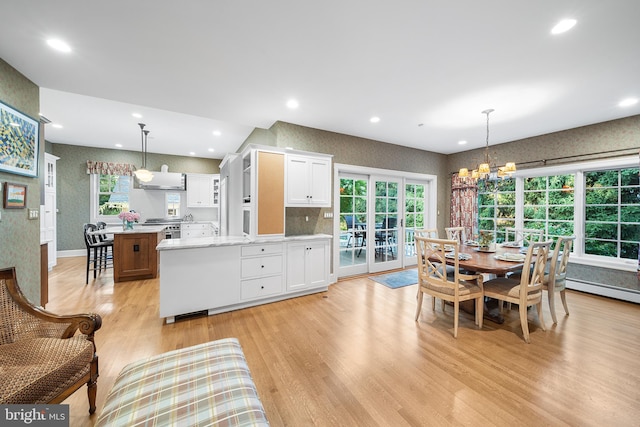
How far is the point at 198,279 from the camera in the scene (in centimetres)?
283

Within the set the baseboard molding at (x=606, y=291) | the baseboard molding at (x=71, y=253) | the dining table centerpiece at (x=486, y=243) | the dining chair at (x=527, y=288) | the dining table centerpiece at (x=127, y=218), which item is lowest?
the baseboard molding at (x=606, y=291)

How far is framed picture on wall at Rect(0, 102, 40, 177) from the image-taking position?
224 cm

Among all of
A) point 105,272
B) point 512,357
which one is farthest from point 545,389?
point 105,272

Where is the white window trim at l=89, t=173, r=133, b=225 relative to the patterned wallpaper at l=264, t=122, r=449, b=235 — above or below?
below

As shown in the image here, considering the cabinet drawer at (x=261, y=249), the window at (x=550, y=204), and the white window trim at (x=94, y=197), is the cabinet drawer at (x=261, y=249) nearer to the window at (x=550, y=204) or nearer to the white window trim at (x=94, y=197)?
the window at (x=550, y=204)

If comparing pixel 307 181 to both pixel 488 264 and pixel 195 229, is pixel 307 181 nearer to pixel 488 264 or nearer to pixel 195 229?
pixel 488 264

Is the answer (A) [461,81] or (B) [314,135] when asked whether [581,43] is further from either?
(B) [314,135]

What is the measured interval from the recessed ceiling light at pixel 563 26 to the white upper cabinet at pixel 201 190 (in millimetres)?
6695

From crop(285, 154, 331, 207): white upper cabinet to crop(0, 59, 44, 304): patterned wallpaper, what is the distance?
9.27 feet

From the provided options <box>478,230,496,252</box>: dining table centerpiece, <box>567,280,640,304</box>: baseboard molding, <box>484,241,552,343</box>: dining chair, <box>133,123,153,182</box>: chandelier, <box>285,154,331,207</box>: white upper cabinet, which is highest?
<box>133,123,153,182</box>: chandelier

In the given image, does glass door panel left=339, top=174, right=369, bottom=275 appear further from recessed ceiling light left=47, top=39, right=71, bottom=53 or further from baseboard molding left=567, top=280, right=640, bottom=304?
recessed ceiling light left=47, top=39, right=71, bottom=53

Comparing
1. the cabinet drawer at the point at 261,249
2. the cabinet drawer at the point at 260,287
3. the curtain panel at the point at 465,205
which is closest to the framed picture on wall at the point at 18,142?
the cabinet drawer at the point at 261,249

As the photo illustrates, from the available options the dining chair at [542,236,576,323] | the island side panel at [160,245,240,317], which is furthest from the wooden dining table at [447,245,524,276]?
the island side panel at [160,245,240,317]

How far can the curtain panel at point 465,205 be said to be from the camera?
5133 mm
